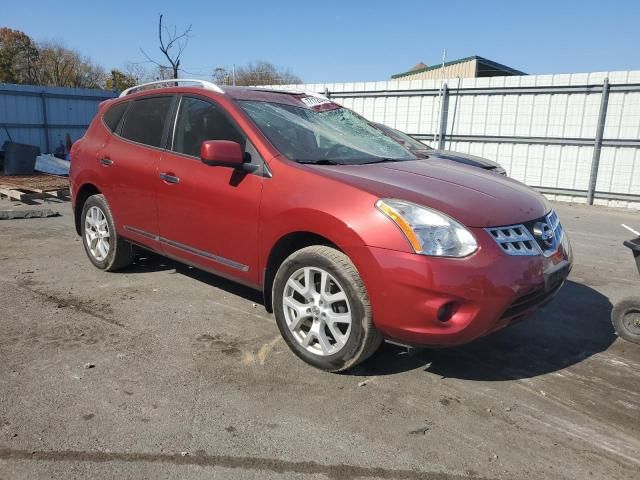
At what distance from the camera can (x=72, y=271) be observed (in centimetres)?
533

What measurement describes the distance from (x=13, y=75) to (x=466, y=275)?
45758 millimetres

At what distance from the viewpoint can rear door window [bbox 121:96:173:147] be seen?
4452 mm

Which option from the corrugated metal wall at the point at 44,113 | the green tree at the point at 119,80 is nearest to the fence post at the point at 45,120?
the corrugated metal wall at the point at 44,113

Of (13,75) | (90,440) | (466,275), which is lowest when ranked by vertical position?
(90,440)

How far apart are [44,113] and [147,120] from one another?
13.3 meters

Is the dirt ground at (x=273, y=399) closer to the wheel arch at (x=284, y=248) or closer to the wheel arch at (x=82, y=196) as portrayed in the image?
the wheel arch at (x=284, y=248)

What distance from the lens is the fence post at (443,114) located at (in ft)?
43.5

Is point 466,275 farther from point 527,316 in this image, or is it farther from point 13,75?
point 13,75

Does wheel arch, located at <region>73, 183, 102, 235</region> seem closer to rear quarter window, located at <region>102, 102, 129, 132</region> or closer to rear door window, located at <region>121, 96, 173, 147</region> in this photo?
rear quarter window, located at <region>102, 102, 129, 132</region>

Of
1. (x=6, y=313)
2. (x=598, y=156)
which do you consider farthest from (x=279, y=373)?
(x=598, y=156)

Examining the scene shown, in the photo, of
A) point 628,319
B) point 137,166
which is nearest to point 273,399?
point 137,166

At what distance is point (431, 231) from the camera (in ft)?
9.23

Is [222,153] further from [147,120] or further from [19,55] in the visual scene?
[19,55]

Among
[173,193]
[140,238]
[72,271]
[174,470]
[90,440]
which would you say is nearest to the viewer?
[174,470]
